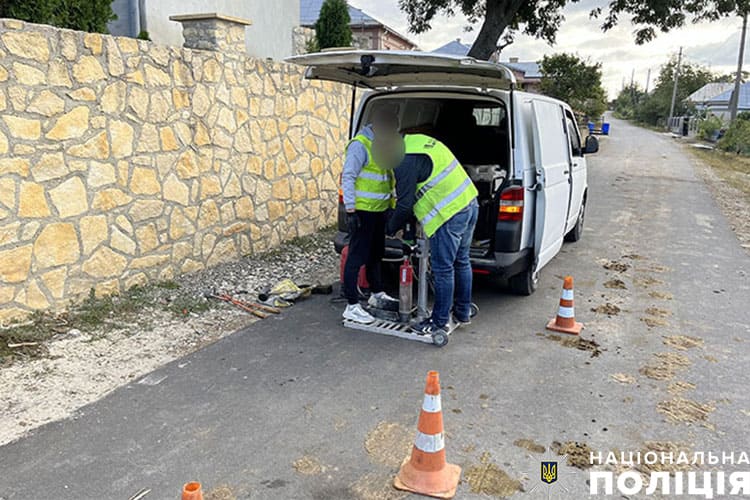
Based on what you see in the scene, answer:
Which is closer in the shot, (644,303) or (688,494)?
(688,494)

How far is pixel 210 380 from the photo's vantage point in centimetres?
413

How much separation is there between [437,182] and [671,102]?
6941 cm

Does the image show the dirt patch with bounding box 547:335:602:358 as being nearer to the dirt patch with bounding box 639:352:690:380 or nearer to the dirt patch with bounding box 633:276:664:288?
the dirt patch with bounding box 639:352:690:380

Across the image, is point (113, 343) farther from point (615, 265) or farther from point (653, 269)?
point (653, 269)

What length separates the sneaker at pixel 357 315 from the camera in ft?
17.0

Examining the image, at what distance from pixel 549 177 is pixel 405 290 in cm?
193

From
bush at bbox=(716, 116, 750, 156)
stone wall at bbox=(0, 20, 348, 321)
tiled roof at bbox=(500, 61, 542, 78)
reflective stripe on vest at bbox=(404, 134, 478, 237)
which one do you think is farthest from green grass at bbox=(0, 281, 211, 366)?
tiled roof at bbox=(500, 61, 542, 78)

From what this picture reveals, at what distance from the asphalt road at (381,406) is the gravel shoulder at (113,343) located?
0.59 feet

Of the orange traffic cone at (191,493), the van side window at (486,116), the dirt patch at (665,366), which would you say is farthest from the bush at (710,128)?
the orange traffic cone at (191,493)

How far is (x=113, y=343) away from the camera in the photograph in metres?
4.64

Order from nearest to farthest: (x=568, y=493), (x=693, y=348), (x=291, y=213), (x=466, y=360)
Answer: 1. (x=568, y=493)
2. (x=466, y=360)
3. (x=693, y=348)
4. (x=291, y=213)

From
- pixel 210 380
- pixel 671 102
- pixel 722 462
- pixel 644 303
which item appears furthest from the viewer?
pixel 671 102

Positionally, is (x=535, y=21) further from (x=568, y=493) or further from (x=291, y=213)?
(x=568, y=493)

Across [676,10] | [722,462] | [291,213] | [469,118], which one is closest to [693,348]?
[722,462]
